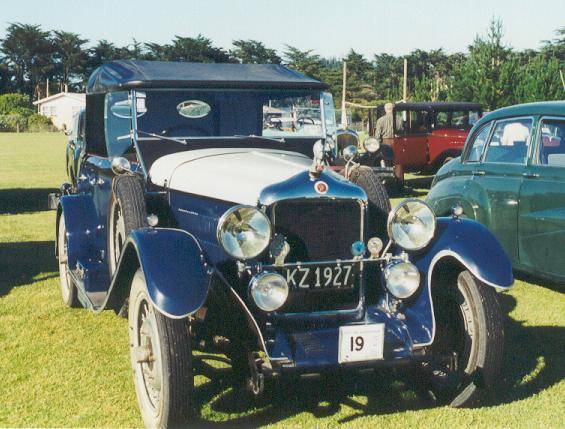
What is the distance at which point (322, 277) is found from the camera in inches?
148

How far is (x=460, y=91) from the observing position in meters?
25.1

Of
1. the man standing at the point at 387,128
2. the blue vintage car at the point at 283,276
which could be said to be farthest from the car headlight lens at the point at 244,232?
the man standing at the point at 387,128

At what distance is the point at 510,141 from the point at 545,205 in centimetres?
92

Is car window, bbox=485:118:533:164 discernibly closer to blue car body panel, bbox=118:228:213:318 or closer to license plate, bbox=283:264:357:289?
license plate, bbox=283:264:357:289

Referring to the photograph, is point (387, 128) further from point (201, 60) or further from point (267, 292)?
point (201, 60)

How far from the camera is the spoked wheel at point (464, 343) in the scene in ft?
12.1

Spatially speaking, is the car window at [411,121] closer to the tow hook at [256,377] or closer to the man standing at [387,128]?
the man standing at [387,128]

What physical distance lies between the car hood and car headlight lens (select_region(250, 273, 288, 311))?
461mm

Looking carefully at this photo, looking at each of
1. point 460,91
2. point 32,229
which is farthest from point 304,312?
point 460,91

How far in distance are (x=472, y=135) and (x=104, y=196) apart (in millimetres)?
3751

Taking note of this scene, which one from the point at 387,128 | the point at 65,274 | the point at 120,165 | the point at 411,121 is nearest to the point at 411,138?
the point at 411,121

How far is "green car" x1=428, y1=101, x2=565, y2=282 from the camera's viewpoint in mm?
5763

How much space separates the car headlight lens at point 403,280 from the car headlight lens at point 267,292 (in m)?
0.66

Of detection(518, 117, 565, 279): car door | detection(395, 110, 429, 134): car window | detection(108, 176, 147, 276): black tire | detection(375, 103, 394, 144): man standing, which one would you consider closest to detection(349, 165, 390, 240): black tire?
detection(108, 176, 147, 276): black tire
